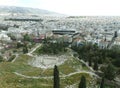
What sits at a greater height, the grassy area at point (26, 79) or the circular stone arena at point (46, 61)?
the grassy area at point (26, 79)

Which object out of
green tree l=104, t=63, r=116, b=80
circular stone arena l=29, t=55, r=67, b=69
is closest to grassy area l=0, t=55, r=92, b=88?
green tree l=104, t=63, r=116, b=80

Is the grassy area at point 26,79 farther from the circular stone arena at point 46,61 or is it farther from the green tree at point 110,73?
the circular stone arena at point 46,61

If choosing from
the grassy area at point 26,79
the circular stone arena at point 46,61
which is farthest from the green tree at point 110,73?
the circular stone arena at point 46,61

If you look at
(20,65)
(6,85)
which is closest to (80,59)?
(20,65)

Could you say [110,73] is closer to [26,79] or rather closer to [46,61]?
[26,79]

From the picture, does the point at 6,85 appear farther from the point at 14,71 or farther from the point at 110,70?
the point at 110,70

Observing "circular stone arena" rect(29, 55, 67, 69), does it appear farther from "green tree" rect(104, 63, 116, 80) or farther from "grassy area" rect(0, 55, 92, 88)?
"green tree" rect(104, 63, 116, 80)

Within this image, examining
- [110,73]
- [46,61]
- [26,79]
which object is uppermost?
[110,73]

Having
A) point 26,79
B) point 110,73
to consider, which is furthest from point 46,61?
point 110,73
